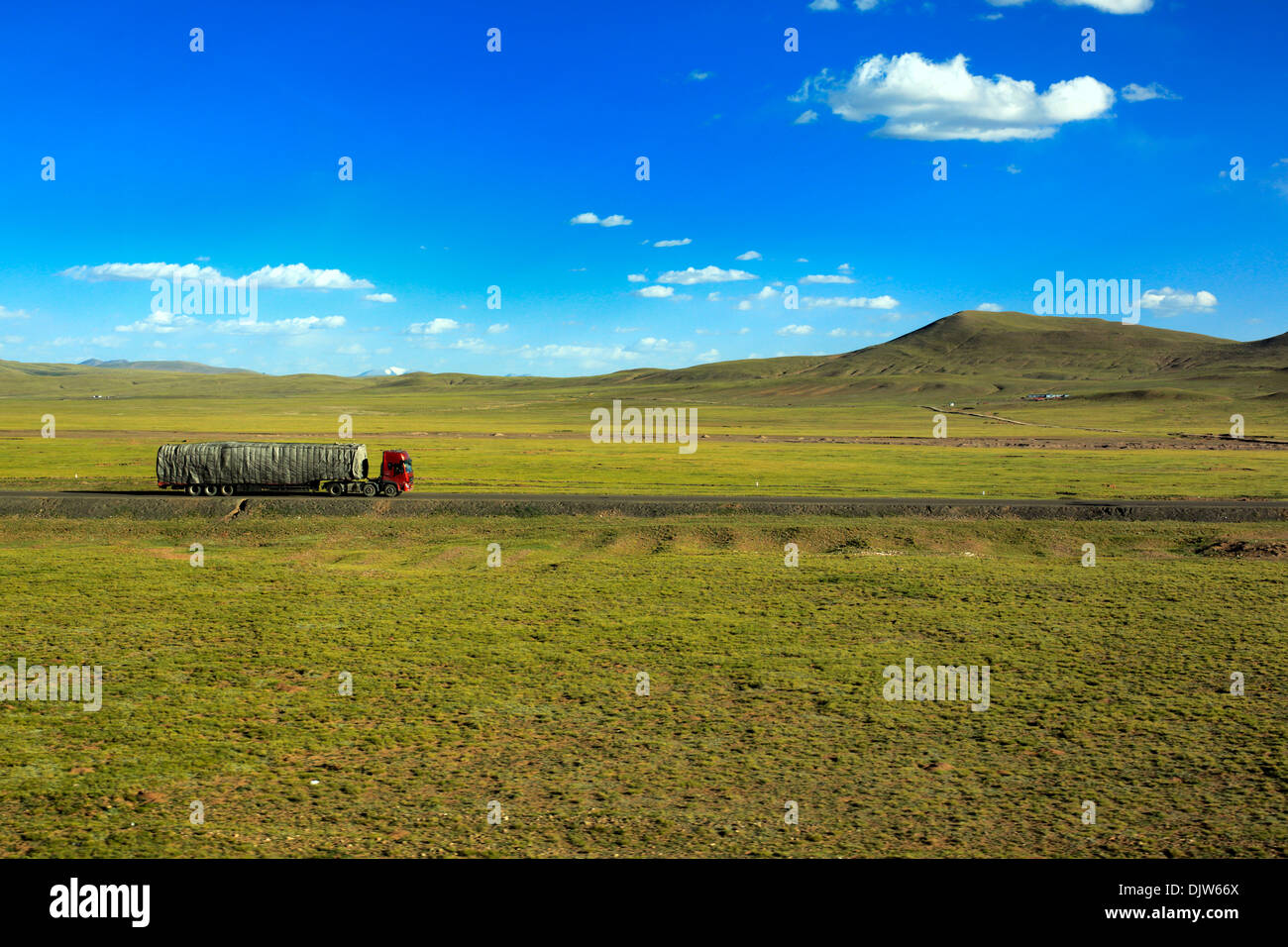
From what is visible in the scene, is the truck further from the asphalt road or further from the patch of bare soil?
the patch of bare soil

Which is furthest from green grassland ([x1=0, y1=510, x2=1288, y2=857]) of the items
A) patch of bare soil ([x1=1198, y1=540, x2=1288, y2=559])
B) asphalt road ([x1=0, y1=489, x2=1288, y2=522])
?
asphalt road ([x1=0, y1=489, x2=1288, y2=522])

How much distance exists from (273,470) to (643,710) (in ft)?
119

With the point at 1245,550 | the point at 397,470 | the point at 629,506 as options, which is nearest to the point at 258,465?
the point at 397,470

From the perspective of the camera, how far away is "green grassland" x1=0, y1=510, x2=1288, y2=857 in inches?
489

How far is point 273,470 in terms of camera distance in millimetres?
47500

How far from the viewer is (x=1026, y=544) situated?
37094 millimetres

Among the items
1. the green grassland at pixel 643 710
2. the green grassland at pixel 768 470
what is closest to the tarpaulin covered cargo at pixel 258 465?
the green grassland at pixel 768 470

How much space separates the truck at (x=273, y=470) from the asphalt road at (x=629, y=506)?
1.61m

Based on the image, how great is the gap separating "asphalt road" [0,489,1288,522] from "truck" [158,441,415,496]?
5.29 feet

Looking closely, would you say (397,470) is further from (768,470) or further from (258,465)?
(768,470)

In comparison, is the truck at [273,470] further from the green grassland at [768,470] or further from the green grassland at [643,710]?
the green grassland at [643,710]
